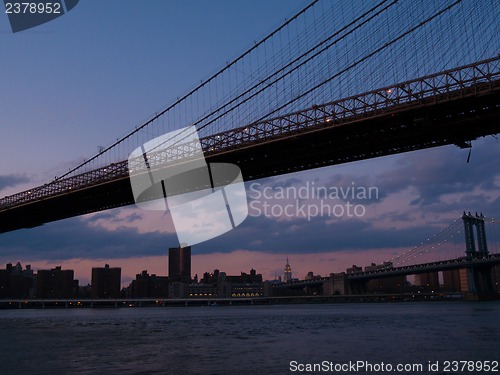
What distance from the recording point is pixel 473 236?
11056 cm

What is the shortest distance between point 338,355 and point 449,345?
4951mm

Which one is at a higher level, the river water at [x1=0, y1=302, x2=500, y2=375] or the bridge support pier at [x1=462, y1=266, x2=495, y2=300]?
the bridge support pier at [x1=462, y1=266, x2=495, y2=300]

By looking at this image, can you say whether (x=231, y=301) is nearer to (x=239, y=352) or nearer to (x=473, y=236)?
(x=473, y=236)

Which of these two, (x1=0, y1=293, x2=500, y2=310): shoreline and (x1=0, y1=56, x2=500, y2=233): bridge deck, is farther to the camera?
(x1=0, y1=293, x2=500, y2=310): shoreline

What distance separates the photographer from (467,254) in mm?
104438

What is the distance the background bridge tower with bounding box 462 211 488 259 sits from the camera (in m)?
105

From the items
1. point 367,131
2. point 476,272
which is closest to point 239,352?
point 367,131

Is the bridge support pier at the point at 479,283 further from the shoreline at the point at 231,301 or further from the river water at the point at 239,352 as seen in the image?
the river water at the point at 239,352

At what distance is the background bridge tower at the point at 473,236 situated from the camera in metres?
105

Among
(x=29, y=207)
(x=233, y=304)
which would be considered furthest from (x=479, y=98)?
(x=233, y=304)

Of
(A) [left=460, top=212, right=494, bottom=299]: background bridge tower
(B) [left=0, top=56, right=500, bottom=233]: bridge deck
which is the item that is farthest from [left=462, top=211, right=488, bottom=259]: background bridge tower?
(B) [left=0, top=56, right=500, bottom=233]: bridge deck

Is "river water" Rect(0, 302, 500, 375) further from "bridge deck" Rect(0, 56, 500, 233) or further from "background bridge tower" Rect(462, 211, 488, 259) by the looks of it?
"background bridge tower" Rect(462, 211, 488, 259)

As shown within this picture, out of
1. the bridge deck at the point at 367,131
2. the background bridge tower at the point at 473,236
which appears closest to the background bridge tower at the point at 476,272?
the background bridge tower at the point at 473,236

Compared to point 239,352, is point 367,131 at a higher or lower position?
higher
